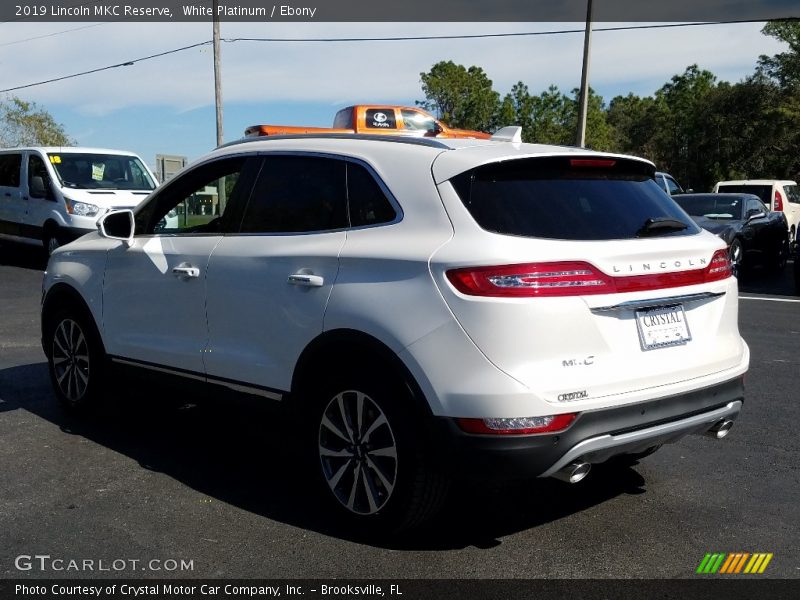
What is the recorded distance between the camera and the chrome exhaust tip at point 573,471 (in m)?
3.44

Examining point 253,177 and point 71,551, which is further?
point 253,177

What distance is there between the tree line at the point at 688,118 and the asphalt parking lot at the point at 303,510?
30.5m

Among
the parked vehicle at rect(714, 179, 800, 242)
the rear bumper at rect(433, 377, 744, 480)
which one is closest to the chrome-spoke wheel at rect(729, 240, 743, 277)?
the parked vehicle at rect(714, 179, 800, 242)

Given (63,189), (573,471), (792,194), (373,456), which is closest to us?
(573,471)

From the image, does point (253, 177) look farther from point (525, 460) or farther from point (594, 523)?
point (594, 523)

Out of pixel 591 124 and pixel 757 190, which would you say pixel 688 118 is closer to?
pixel 591 124

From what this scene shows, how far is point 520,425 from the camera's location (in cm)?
330

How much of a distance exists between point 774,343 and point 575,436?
21.0 feet

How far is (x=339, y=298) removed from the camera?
3.79 metres

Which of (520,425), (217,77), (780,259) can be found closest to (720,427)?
(520,425)

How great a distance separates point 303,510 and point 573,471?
1427mm

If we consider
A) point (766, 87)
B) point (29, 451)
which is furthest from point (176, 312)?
point (766, 87)

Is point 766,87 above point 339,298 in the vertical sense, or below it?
above

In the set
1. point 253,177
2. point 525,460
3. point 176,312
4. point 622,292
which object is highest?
point 253,177
